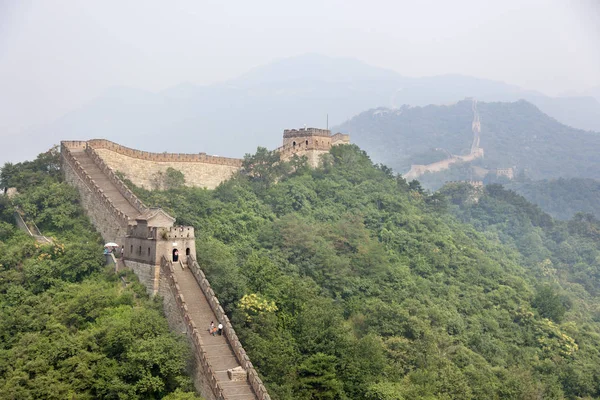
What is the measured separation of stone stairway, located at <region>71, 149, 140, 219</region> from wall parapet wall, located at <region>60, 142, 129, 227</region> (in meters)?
0.35

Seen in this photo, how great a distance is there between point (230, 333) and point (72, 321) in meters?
7.39

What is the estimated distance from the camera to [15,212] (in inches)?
1639

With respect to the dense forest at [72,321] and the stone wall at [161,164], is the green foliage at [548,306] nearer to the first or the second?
the stone wall at [161,164]

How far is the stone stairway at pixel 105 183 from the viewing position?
37594 millimetres

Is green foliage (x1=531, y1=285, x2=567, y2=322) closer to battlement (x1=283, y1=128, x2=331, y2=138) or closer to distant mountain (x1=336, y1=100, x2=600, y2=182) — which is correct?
battlement (x1=283, y1=128, x2=331, y2=138)

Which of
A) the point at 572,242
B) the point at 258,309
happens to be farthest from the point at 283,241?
the point at 572,242

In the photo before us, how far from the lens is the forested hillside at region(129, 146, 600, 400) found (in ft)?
107

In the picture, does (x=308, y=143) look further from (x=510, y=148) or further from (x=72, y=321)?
(x=510, y=148)

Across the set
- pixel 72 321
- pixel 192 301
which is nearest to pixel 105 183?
pixel 72 321

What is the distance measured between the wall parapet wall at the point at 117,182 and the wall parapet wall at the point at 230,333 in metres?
5.76

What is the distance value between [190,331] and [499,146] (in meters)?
166

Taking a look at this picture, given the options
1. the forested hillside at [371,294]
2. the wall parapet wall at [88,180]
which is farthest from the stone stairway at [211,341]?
the wall parapet wall at [88,180]

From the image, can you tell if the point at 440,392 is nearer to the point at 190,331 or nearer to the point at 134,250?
the point at 190,331

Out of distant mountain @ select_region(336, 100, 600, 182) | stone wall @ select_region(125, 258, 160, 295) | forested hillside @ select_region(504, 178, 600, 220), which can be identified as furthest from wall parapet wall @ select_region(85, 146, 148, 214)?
distant mountain @ select_region(336, 100, 600, 182)
